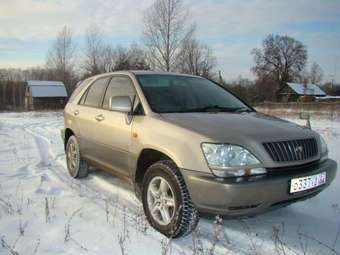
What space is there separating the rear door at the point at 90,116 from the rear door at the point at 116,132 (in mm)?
128

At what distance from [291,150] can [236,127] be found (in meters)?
0.53

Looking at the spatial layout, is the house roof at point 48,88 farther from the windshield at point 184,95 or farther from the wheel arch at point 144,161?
the wheel arch at point 144,161

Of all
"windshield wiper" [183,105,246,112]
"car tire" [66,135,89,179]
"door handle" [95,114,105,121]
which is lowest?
"car tire" [66,135,89,179]

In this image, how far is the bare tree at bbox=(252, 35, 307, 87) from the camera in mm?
76188

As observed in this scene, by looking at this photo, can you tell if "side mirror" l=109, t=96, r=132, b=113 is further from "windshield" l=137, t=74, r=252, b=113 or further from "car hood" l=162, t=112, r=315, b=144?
"car hood" l=162, t=112, r=315, b=144

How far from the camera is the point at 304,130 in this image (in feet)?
13.4

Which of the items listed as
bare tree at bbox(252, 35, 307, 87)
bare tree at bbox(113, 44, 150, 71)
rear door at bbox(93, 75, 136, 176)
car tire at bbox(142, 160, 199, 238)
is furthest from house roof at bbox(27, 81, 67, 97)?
car tire at bbox(142, 160, 199, 238)

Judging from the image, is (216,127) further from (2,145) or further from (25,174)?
(2,145)

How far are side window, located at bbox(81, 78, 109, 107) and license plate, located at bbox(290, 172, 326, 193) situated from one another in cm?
300

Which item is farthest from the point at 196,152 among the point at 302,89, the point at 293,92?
the point at 302,89

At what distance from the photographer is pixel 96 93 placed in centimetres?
575

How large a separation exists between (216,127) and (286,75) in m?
77.3

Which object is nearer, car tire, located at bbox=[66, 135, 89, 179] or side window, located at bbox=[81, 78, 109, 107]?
side window, located at bbox=[81, 78, 109, 107]

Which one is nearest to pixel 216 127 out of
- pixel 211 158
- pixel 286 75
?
pixel 211 158
